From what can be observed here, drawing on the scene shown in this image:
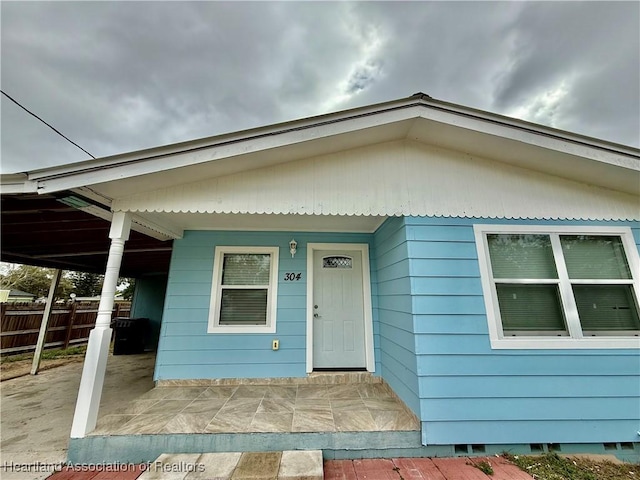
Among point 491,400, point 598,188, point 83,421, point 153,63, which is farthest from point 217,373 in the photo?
point 153,63

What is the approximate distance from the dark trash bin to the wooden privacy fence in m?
0.54

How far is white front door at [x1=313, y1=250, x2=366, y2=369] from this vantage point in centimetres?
367

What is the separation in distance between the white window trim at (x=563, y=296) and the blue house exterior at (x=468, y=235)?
13 mm

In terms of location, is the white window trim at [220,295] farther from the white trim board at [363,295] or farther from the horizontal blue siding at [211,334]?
the white trim board at [363,295]

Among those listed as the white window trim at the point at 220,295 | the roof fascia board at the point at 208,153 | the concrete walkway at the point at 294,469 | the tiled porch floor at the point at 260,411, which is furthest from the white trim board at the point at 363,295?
the roof fascia board at the point at 208,153

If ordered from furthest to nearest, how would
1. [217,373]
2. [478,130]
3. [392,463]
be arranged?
[217,373], [478,130], [392,463]

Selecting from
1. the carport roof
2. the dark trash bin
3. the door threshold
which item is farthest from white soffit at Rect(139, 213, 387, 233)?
the dark trash bin

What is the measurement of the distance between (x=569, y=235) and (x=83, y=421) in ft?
17.6

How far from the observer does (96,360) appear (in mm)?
2215

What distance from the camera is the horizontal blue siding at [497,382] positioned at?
2.29 m

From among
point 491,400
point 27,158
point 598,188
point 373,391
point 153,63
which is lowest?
point 373,391

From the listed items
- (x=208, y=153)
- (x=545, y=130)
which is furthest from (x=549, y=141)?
(x=208, y=153)

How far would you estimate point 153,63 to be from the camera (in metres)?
5.64

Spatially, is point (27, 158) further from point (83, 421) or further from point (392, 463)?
point (392, 463)
